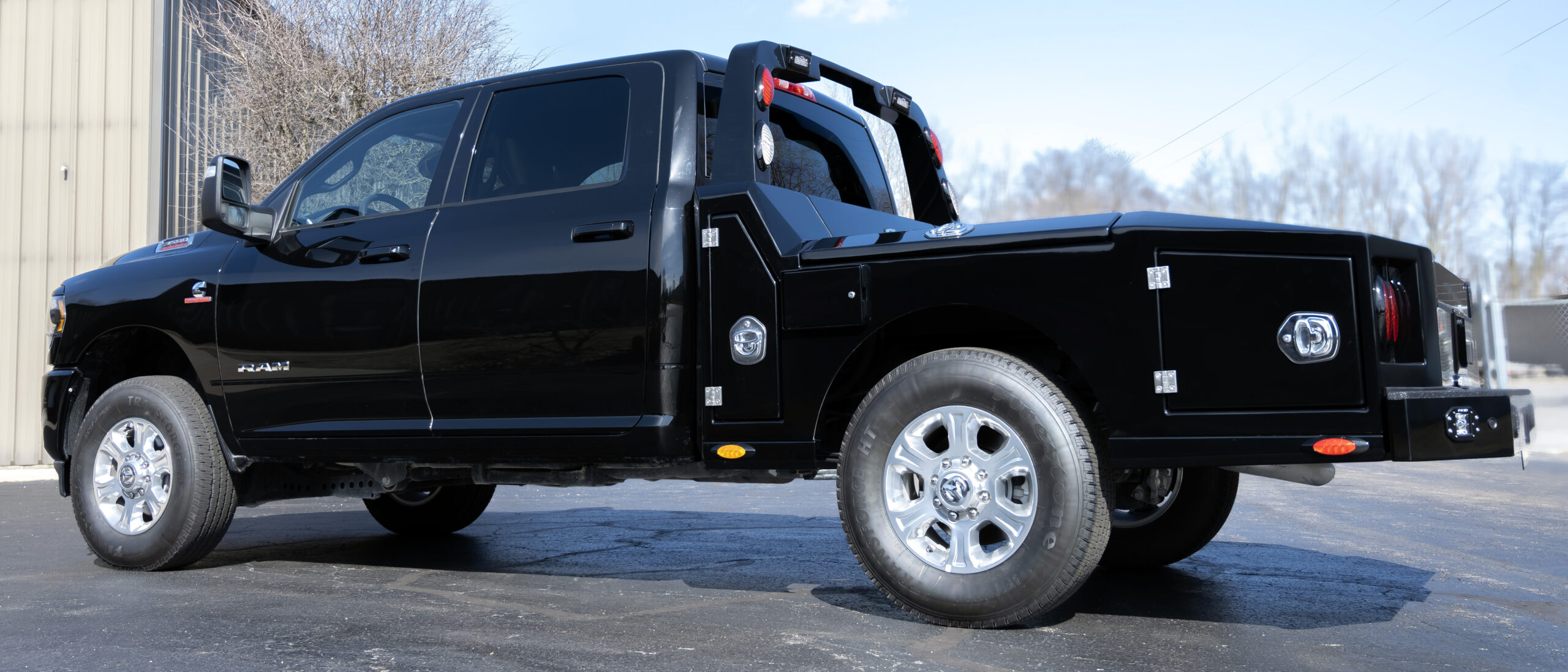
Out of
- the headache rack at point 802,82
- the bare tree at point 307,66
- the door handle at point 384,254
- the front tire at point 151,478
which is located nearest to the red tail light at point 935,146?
the headache rack at point 802,82

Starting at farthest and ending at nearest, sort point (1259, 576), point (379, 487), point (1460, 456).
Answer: point (379, 487)
point (1259, 576)
point (1460, 456)

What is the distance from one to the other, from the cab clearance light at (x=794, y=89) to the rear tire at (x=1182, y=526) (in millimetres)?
2181

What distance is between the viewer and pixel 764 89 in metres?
4.30

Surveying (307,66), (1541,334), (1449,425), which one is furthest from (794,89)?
(1541,334)

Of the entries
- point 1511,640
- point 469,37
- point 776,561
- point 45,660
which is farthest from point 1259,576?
point 469,37

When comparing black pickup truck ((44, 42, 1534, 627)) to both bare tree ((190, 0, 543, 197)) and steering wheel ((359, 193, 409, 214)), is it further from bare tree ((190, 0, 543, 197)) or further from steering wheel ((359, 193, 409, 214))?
bare tree ((190, 0, 543, 197))

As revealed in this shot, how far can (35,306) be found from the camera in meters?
15.5

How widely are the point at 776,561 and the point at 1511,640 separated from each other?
2.86m

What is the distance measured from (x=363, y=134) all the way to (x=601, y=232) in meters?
1.69

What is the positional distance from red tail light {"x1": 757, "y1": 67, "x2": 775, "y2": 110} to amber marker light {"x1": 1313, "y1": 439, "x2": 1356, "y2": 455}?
222 cm

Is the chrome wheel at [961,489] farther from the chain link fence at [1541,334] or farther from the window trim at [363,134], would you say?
the chain link fence at [1541,334]

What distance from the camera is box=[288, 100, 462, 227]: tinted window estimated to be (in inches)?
192

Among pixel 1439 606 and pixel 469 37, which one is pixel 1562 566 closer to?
pixel 1439 606

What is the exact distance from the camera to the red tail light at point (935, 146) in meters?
5.53
